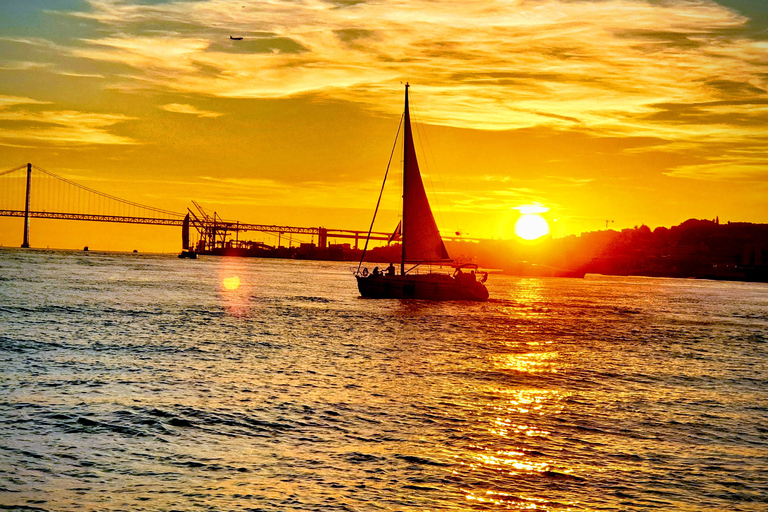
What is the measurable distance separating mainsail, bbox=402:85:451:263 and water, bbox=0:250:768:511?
2249 centimetres

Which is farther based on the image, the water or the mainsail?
the mainsail

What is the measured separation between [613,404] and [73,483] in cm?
1378

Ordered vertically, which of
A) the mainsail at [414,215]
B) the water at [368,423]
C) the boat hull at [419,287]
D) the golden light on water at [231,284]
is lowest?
the golden light on water at [231,284]

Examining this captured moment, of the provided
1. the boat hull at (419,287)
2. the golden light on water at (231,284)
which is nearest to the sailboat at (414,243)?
the boat hull at (419,287)

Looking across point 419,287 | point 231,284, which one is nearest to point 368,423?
point 419,287

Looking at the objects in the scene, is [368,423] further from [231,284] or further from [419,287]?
[231,284]

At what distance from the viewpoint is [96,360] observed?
24.9 meters

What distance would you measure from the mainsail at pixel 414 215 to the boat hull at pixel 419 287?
1596 millimetres

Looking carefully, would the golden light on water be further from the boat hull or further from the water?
the water

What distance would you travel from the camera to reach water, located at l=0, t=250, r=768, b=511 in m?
Answer: 11.9

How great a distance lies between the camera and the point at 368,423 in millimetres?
16516

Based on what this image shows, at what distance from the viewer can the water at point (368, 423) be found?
11930 mm

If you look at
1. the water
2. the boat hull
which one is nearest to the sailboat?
the boat hull

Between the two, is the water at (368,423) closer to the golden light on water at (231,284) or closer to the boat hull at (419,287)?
the boat hull at (419,287)
